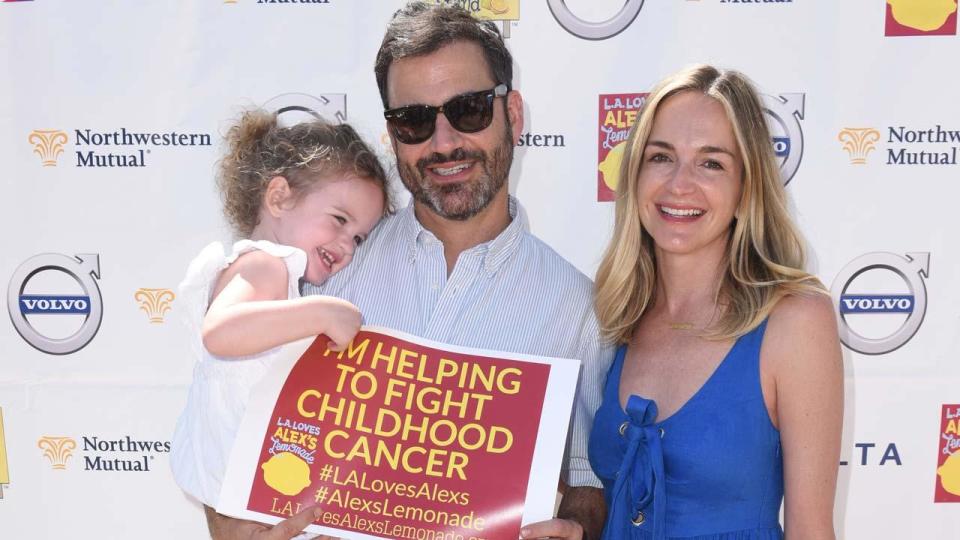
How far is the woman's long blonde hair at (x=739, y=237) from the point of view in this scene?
182 cm

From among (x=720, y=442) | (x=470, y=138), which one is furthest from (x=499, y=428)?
(x=470, y=138)

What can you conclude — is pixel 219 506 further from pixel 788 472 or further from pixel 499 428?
pixel 788 472

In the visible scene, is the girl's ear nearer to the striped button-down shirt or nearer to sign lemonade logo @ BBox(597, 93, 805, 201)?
the striped button-down shirt

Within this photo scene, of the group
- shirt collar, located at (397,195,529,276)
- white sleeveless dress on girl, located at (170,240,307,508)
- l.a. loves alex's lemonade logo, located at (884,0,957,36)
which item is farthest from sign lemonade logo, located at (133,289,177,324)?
l.a. loves alex's lemonade logo, located at (884,0,957,36)

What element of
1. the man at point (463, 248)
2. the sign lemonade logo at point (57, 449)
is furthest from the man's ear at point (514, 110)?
the sign lemonade logo at point (57, 449)

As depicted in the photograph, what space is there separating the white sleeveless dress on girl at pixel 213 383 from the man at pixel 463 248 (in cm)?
19

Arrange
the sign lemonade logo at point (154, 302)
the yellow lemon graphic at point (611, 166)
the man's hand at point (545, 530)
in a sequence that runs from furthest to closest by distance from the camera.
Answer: the sign lemonade logo at point (154, 302) < the yellow lemon graphic at point (611, 166) < the man's hand at point (545, 530)

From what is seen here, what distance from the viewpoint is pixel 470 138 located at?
6.63 ft

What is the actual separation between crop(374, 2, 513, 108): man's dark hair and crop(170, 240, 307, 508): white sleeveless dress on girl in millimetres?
611

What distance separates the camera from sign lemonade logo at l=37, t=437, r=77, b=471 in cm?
325

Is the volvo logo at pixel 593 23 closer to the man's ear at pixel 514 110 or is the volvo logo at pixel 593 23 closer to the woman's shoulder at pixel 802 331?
the man's ear at pixel 514 110

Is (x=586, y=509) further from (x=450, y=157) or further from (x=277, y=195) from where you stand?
(x=277, y=195)

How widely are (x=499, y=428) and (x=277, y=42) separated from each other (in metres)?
2.01

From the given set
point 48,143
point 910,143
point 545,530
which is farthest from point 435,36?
point 910,143
